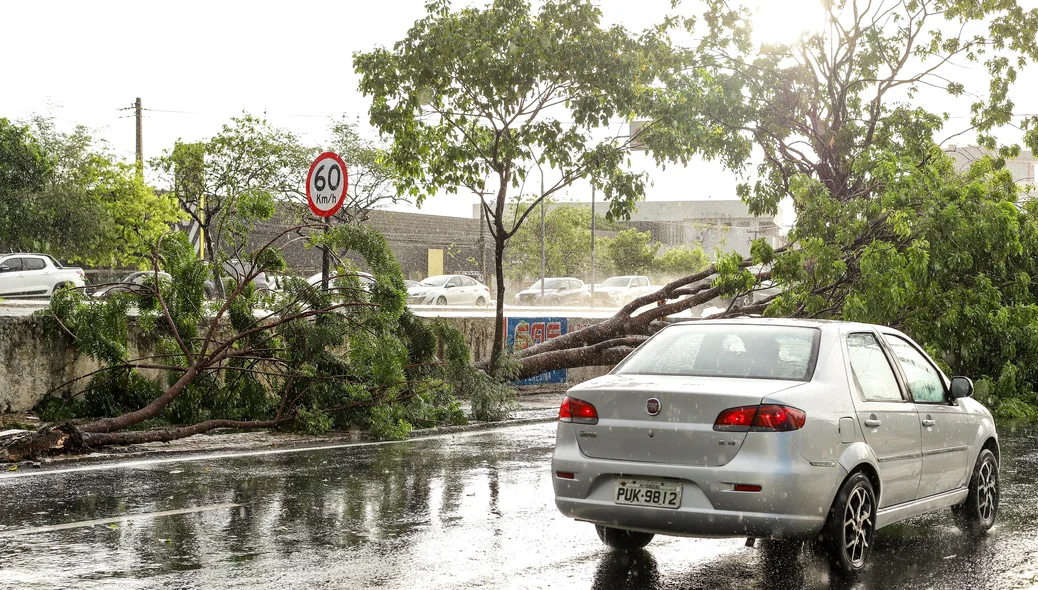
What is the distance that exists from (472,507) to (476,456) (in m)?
2.76

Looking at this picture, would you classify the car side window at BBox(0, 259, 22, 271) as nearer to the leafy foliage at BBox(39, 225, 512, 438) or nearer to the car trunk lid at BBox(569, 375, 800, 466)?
the leafy foliage at BBox(39, 225, 512, 438)

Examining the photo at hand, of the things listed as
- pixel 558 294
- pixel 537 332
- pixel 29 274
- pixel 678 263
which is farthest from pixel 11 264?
pixel 678 263

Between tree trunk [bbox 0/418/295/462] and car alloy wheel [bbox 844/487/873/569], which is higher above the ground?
car alloy wheel [bbox 844/487/873/569]

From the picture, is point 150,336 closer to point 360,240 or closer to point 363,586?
point 360,240

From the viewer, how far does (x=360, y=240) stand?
12461mm

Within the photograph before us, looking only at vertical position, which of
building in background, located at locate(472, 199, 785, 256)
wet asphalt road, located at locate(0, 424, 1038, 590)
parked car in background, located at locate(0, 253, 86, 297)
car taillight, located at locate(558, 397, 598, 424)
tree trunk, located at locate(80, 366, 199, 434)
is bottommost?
wet asphalt road, located at locate(0, 424, 1038, 590)

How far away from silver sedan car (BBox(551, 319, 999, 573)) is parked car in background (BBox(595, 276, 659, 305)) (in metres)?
46.2

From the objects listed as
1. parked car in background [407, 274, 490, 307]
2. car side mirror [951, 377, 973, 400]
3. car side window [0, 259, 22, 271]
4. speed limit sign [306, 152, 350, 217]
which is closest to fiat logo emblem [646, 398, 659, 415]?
car side mirror [951, 377, 973, 400]

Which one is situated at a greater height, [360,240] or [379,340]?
[360,240]

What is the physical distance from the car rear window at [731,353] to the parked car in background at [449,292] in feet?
119

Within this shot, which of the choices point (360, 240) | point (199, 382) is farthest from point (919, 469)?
point (199, 382)

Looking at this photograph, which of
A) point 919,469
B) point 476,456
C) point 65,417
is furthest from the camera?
point 65,417

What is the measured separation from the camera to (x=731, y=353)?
20.7ft

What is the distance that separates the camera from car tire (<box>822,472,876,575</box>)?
570 cm
